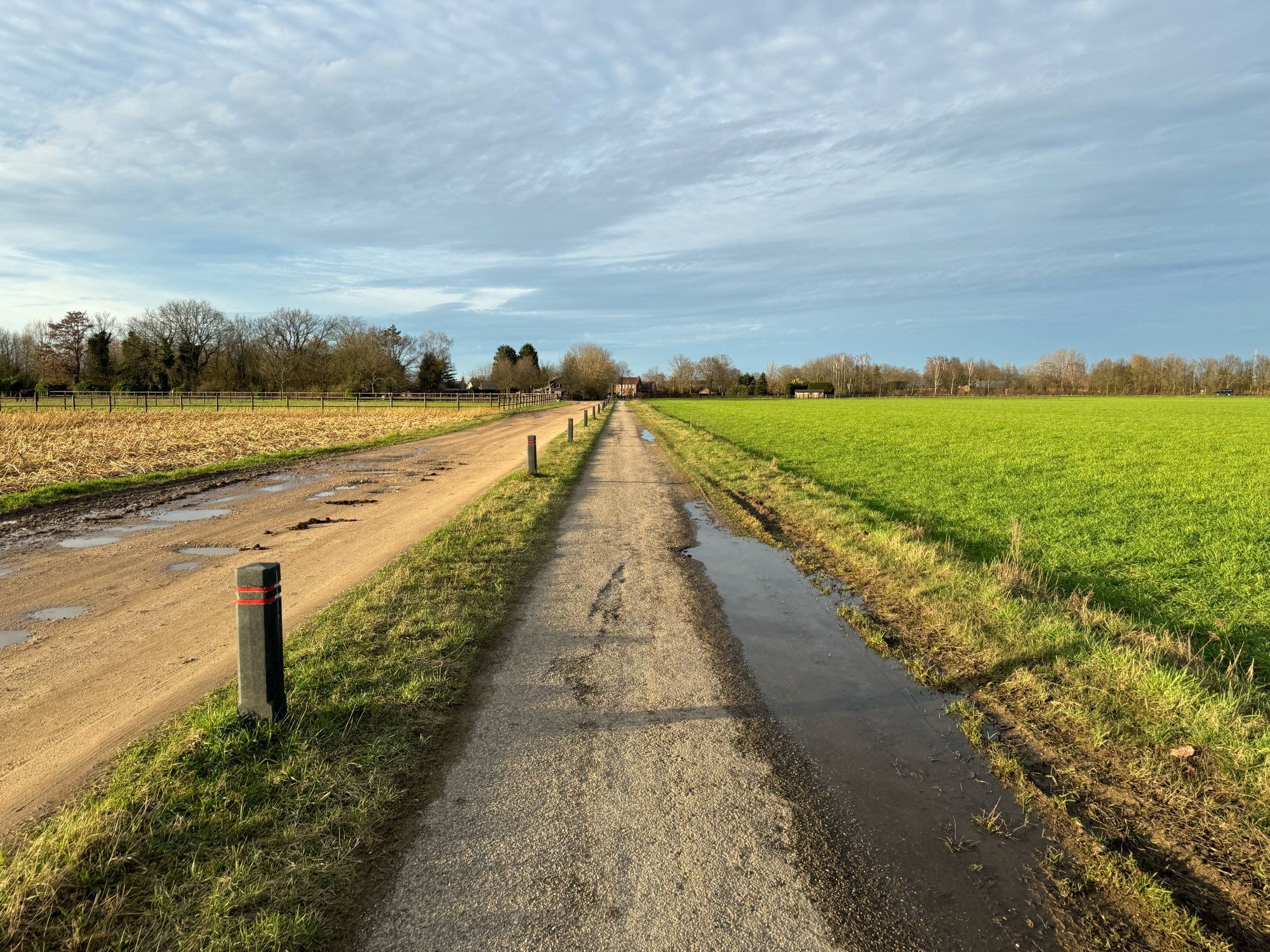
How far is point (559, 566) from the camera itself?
27.9 ft

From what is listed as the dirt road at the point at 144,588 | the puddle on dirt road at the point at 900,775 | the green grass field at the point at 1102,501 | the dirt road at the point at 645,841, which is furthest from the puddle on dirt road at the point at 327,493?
the green grass field at the point at 1102,501

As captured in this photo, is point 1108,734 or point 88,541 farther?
point 88,541

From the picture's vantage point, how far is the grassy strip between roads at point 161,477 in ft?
39.9

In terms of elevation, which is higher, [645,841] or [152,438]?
[152,438]

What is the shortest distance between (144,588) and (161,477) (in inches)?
399

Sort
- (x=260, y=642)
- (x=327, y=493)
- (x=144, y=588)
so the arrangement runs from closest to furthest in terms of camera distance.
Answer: (x=260, y=642) < (x=144, y=588) < (x=327, y=493)

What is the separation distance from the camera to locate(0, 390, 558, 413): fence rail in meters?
52.3

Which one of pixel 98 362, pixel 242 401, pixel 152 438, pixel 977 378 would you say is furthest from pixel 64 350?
pixel 977 378

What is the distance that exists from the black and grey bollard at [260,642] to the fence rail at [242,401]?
53.7 m

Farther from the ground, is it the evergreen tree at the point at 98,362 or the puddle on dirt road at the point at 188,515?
the evergreen tree at the point at 98,362

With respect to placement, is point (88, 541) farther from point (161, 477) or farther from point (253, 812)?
point (253, 812)

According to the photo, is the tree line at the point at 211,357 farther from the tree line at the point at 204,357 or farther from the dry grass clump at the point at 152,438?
the dry grass clump at the point at 152,438

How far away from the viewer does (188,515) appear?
37.7 feet

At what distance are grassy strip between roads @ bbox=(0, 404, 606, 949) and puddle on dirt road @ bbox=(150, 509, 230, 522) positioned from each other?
7.01m
